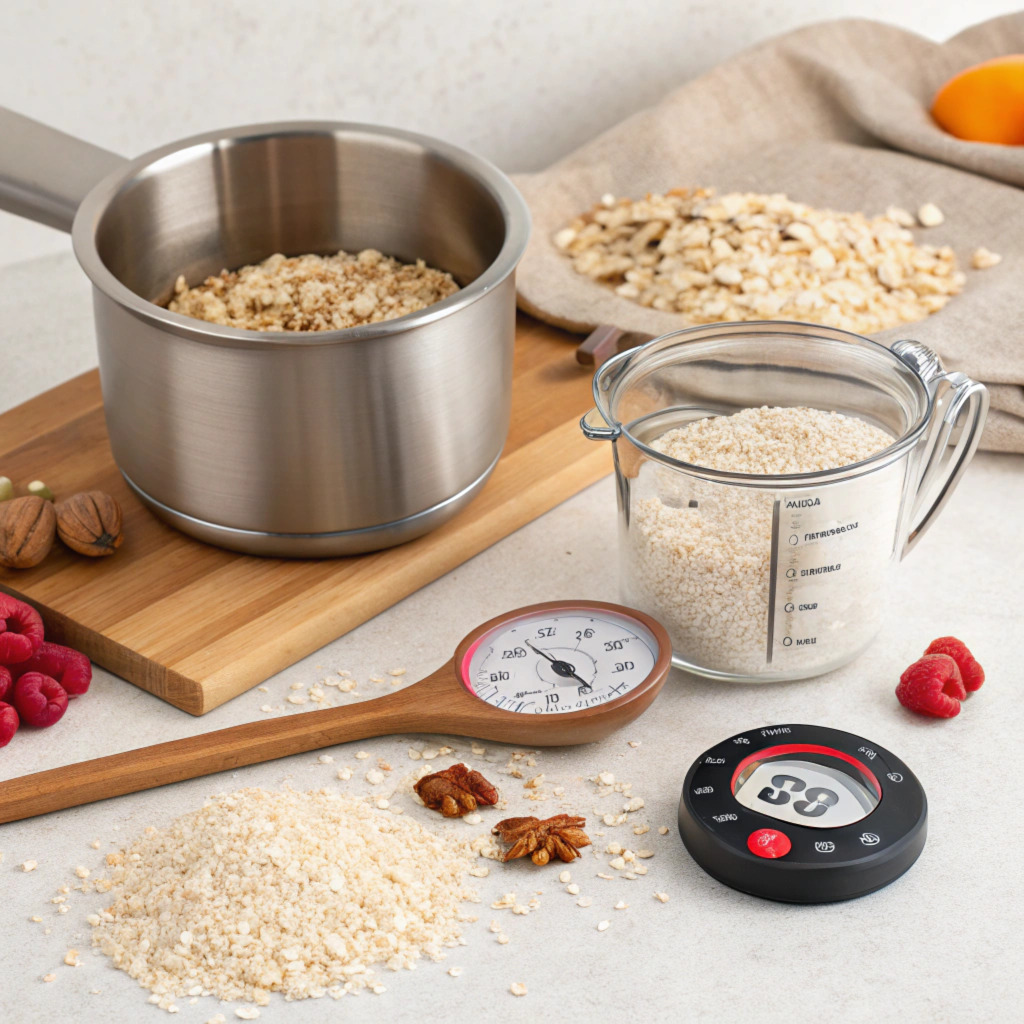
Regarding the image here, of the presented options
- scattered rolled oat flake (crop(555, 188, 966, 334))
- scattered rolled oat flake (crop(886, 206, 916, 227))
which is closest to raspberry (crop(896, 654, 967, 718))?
scattered rolled oat flake (crop(555, 188, 966, 334))

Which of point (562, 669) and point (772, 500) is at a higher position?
point (772, 500)

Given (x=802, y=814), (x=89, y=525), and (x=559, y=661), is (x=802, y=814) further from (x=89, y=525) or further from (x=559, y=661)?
(x=89, y=525)

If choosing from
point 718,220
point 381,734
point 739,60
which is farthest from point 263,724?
point 739,60

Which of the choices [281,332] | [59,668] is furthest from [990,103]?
[59,668]

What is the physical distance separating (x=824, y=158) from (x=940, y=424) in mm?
709

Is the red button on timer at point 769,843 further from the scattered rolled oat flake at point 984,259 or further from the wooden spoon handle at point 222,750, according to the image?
the scattered rolled oat flake at point 984,259

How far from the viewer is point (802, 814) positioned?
71 cm

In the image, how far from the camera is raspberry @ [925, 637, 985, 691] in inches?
33.2

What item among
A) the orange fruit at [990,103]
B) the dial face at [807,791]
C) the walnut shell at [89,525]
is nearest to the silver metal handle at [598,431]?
the dial face at [807,791]

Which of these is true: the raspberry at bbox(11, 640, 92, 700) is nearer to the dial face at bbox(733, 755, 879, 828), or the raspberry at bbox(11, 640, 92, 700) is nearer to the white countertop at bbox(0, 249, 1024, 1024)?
the white countertop at bbox(0, 249, 1024, 1024)

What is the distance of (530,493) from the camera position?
1.04 m

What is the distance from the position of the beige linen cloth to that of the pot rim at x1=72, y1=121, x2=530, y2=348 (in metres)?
0.25

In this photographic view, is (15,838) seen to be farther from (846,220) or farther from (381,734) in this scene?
(846,220)

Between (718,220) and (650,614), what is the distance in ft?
1.86
